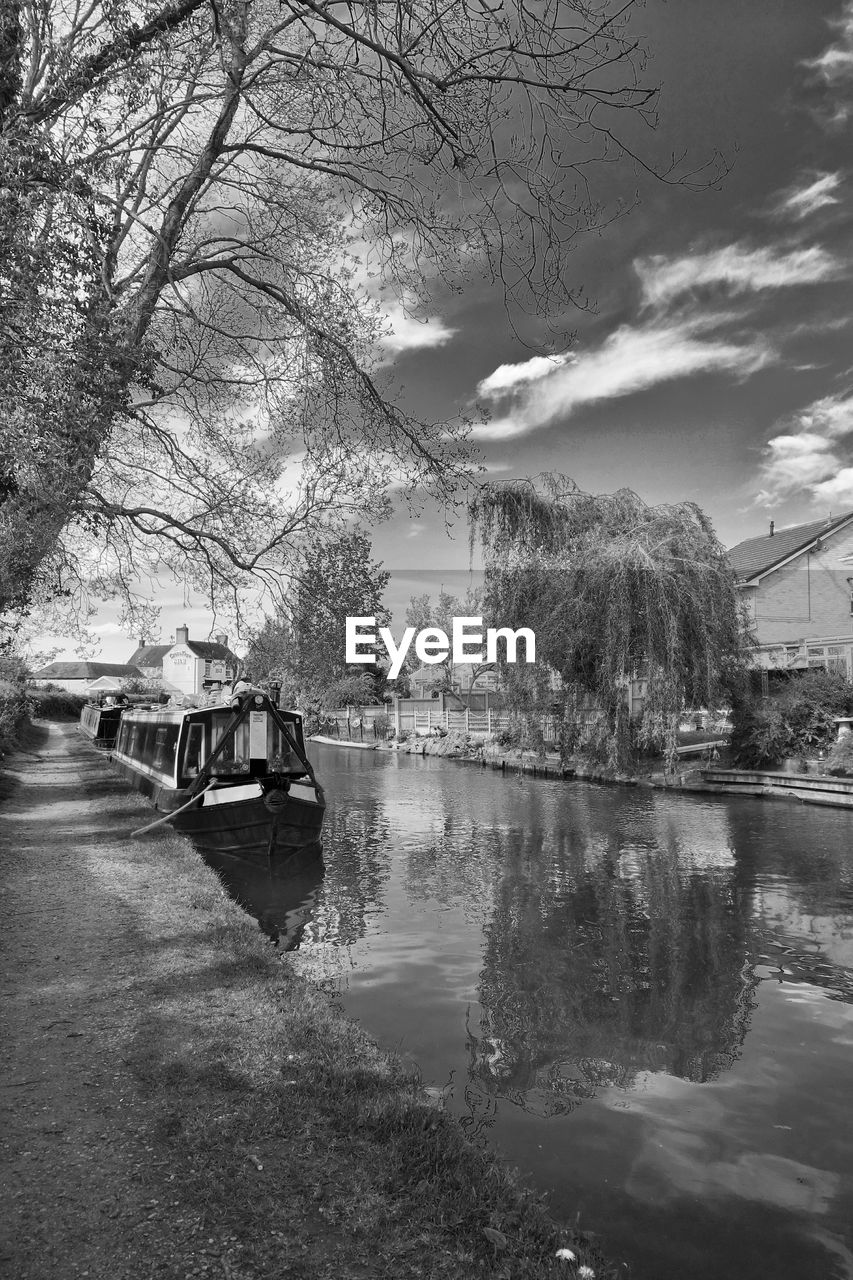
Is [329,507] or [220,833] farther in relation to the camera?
[220,833]

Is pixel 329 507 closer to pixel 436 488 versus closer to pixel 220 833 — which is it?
pixel 436 488

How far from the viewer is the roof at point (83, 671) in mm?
100881

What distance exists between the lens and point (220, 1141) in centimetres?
383

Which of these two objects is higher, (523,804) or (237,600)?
(237,600)

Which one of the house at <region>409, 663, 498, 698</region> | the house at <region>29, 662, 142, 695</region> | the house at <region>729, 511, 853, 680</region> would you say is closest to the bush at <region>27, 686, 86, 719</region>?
the house at <region>29, 662, 142, 695</region>

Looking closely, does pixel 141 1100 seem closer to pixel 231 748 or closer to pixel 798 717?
pixel 231 748

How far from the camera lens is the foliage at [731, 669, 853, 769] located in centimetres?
2250

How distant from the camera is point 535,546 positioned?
26031 mm

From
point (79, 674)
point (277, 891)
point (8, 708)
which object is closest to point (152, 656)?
point (79, 674)

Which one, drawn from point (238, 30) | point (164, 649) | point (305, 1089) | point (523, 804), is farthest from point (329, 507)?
point (164, 649)

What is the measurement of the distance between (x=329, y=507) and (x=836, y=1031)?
6.84 meters

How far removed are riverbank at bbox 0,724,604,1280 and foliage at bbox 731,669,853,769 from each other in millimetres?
19368

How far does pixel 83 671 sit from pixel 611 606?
307 ft

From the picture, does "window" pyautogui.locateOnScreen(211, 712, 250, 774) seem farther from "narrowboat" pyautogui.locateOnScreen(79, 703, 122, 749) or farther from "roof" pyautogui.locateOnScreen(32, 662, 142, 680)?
"roof" pyautogui.locateOnScreen(32, 662, 142, 680)
